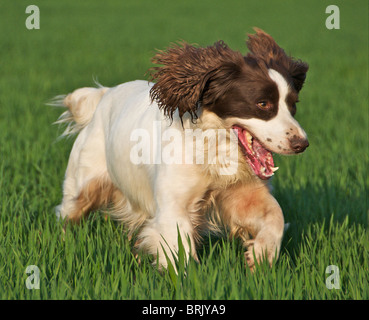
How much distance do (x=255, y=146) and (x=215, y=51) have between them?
1.88ft

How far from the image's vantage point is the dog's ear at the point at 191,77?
3.71 meters

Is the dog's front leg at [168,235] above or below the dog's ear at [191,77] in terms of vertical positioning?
below

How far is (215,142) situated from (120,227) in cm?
143

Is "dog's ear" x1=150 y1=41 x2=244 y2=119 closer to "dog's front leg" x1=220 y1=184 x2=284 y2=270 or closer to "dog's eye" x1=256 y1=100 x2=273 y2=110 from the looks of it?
"dog's eye" x1=256 y1=100 x2=273 y2=110

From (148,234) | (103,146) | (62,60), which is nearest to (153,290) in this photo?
(148,234)

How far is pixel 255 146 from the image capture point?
12.5 feet

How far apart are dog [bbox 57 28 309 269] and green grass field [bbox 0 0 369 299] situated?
18 cm

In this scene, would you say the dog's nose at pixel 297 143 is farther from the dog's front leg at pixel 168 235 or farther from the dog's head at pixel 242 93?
the dog's front leg at pixel 168 235

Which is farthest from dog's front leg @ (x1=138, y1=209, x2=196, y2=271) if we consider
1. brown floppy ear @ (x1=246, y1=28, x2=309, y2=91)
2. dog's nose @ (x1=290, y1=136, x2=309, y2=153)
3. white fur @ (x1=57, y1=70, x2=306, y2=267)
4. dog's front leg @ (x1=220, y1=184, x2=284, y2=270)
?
brown floppy ear @ (x1=246, y1=28, x2=309, y2=91)

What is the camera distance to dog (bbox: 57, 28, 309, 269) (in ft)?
11.9

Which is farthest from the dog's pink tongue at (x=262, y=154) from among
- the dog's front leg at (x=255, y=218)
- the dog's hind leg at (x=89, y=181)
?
the dog's hind leg at (x=89, y=181)

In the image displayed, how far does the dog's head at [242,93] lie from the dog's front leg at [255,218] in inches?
9.6

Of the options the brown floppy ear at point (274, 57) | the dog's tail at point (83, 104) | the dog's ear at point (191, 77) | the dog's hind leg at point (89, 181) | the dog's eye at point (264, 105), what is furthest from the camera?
the dog's tail at point (83, 104)
